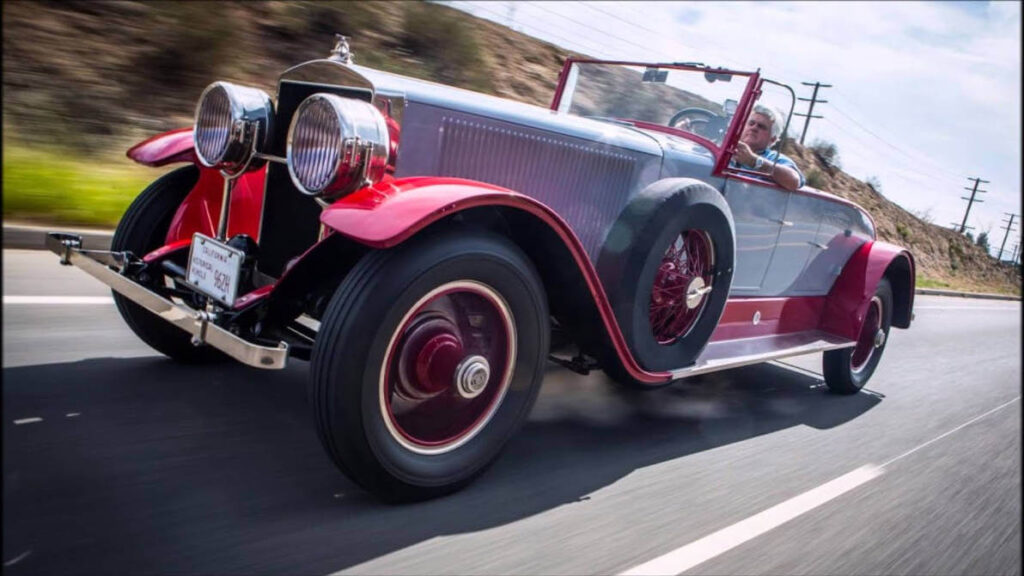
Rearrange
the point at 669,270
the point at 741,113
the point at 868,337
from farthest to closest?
the point at 868,337, the point at 741,113, the point at 669,270

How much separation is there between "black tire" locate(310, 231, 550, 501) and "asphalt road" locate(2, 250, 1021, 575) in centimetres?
15

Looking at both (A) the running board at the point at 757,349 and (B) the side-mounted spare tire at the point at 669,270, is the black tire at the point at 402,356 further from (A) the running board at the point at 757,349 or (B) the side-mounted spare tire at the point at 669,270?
(A) the running board at the point at 757,349

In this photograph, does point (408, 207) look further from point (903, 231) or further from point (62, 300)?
point (903, 231)

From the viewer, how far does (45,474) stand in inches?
97.8

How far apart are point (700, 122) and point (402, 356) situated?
2478mm

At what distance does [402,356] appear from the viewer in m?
2.80

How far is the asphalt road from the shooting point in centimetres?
237

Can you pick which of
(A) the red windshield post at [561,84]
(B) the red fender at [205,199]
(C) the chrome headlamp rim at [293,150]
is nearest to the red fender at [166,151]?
(B) the red fender at [205,199]

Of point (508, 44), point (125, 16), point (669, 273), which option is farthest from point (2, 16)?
point (508, 44)

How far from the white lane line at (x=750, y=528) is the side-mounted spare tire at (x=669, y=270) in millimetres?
758

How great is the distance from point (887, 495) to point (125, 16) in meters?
7.65

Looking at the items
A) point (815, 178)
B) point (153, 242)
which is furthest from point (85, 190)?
point (815, 178)

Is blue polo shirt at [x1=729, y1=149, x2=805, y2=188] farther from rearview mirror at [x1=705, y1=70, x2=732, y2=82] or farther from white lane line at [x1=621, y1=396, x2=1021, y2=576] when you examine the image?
white lane line at [x1=621, y1=396, x2=1021, y2=576]

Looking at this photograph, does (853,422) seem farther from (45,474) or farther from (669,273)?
(45,474)
